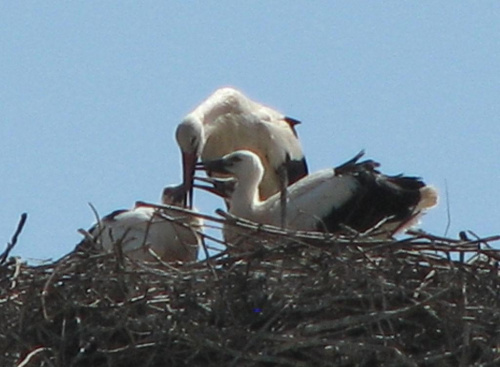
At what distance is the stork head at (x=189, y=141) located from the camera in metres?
9.77

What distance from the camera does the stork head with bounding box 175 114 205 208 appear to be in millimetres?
9770

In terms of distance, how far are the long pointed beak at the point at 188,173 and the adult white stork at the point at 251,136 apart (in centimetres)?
50

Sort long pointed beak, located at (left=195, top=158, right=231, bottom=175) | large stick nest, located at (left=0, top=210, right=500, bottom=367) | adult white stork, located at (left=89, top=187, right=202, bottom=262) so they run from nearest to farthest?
1. large stick nest, located at (left=0, top=210, right=500, bottom=367)
2. adult white stork, located at (left=89, top=187, right=202, bottom=262)
3. long pointed beak, located at (left=195, top=158, right=231, bottom=175)

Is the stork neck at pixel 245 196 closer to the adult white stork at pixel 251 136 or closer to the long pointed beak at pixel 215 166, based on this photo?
the long pointed beak at pixel 215 166

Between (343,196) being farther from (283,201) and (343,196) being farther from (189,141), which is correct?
(189,141)

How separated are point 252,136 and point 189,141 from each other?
31.4 inches

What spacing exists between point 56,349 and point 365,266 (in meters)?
1.14

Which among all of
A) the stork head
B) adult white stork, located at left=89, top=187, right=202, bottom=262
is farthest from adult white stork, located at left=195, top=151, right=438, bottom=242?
the stork head

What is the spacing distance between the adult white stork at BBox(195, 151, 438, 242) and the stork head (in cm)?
61

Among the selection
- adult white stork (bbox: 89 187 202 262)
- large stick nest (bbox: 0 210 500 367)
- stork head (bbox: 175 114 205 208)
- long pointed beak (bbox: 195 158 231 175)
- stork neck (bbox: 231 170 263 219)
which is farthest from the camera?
stork head (bbox: 175 114 205 208)

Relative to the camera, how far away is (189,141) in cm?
988

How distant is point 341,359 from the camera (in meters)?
6.66

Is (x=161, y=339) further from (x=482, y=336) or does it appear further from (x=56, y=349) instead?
(x=482, y=336)

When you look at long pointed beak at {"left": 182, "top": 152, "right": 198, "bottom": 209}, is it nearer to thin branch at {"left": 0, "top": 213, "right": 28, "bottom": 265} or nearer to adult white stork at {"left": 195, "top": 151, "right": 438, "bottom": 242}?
adult white stork at {"left": 195, "top": 151, "right": 438, "bottom": 242}
